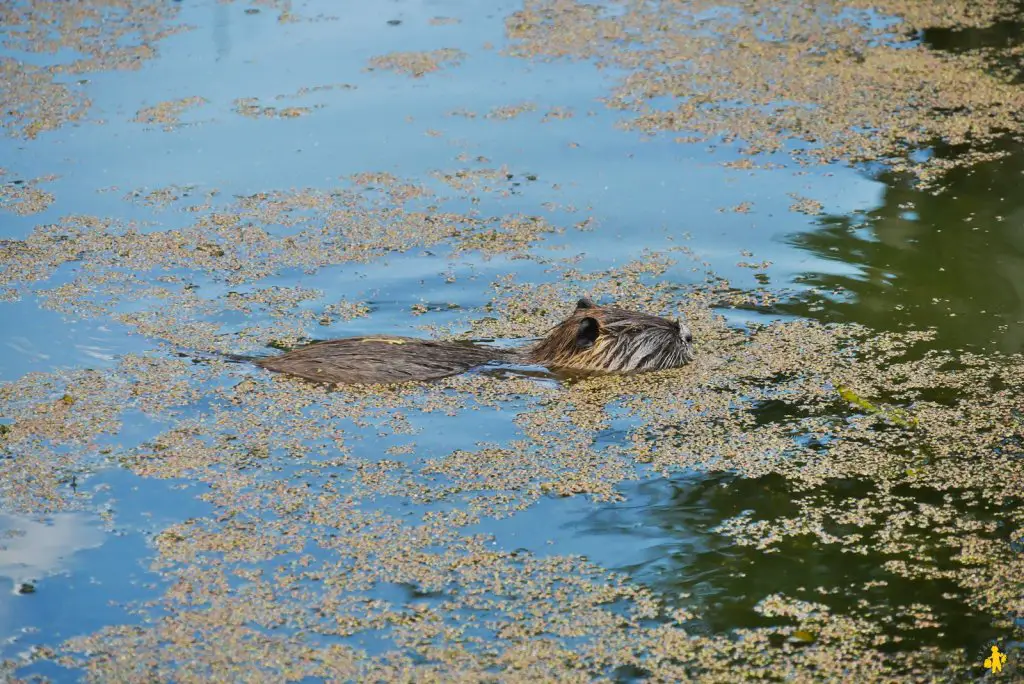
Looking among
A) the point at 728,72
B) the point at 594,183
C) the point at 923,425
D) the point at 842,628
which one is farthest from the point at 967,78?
the point at 842,628

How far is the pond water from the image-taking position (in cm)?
466

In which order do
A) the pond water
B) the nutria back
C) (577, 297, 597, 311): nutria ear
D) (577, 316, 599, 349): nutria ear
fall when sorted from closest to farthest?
the pond water → the nutria back → (577, 316, 599, 349): nutria ear → (577, 297, 597, 311): nutria ear

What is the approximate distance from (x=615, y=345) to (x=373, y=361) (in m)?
1.26

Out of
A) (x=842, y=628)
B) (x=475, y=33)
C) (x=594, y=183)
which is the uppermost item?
(x=475, y=33)

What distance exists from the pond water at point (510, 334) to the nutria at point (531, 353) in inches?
4.3

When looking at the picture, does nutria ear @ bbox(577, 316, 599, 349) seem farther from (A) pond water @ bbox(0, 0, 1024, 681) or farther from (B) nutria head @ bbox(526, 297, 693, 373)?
(A) pond water @ bbox(0, 0, 1024, 681)

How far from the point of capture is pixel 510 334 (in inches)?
289

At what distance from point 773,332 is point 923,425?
1.26 m

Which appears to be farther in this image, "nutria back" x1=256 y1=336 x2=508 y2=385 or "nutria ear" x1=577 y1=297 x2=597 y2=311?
"nutria ear" x1=577 y1=297 x2=597 y2=311

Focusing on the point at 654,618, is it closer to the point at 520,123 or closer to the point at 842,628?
the point at 842,628

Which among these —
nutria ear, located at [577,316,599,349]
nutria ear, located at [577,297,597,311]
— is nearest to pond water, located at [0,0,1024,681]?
nutria ear, located at [577,316,599,349]

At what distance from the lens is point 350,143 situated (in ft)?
32.2

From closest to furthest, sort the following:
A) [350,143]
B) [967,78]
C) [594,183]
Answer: [594,183]
[350,143]
[967,78]

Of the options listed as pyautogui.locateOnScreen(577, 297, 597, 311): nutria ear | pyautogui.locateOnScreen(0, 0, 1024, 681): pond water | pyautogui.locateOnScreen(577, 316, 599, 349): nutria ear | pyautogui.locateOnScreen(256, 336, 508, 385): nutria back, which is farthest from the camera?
pyautogui.locateOnScreen(577, 297, 597, 311): nutria ear
